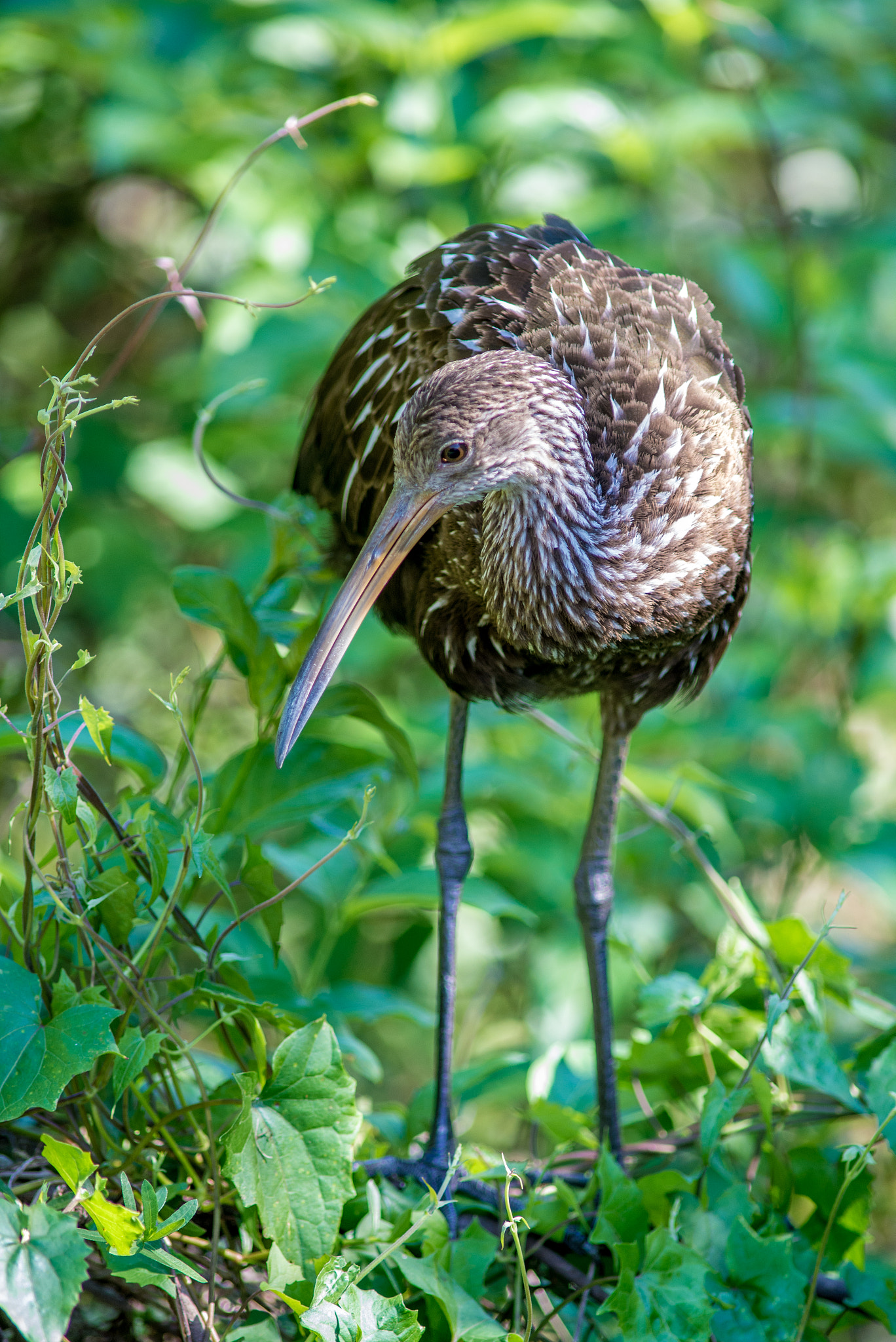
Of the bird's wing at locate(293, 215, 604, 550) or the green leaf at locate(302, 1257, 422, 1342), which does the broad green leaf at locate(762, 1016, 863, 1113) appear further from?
the bird's wing at locate(293, 215, 604, 550)

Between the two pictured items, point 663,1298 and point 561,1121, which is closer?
point 663,1298

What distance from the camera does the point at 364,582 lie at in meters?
2.56

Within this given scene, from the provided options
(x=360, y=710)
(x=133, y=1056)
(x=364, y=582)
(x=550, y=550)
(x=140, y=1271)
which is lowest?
(x=140, y=1271)

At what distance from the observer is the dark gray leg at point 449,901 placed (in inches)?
117

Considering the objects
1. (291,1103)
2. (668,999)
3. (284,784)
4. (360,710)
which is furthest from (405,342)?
(291,1103)

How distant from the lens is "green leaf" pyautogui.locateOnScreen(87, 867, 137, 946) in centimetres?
210

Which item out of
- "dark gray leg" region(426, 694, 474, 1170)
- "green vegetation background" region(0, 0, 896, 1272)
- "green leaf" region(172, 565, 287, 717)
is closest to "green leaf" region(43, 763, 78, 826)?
"green leaf" region(172, 565, 287, 717)

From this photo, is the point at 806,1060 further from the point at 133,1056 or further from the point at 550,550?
the point at 133,1056

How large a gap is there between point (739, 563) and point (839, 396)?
2.93 metres

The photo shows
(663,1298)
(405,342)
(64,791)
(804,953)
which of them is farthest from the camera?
(405,342)

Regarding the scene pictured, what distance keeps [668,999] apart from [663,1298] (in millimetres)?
678

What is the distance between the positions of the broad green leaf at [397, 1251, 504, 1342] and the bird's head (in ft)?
3.14

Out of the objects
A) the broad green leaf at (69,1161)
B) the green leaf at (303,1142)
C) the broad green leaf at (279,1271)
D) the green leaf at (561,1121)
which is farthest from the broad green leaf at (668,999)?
the broad green leaf at (69,1161)

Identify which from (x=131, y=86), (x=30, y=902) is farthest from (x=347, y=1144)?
(x=131, y=86)
